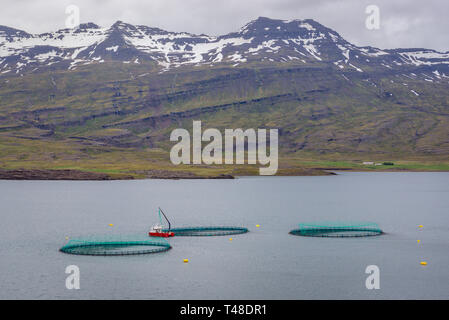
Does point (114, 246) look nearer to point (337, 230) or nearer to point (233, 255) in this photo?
point (233, 255)

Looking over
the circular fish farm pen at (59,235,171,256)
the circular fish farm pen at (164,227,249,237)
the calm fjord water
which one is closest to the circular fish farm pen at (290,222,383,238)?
the calm fjord water

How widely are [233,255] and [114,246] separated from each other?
→ 61.4ft

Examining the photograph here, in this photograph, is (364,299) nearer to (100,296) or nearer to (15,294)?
(100,296)

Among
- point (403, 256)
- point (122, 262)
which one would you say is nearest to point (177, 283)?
point (122, 262)

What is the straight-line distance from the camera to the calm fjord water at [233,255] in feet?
194

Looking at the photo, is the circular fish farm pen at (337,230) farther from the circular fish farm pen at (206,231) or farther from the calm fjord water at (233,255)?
the circular fish farm pen at (206,231)

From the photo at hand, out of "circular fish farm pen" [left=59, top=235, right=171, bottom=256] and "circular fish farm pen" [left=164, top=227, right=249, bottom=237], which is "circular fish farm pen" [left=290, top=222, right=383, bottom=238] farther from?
"circular fish farm pen" [left=59, top=235, right=171, bottom=256]

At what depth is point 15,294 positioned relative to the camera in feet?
186

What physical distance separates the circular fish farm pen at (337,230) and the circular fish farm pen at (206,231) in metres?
10.1

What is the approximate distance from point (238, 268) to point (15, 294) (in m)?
26.4

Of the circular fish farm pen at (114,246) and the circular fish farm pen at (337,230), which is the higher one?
the circular fish farm pen at (337,230)

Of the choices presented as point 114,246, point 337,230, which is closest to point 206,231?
point 114,246

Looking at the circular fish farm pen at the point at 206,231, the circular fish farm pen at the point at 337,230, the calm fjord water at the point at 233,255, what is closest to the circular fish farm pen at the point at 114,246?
the calm fjord water at the point at 233,255

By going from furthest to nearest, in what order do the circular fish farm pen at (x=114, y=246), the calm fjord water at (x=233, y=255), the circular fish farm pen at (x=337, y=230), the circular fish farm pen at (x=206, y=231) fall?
1. the circular fish farm pen at (x=337, y=230)
2. the circular fish farm pen at (x=206, y=231)
3. the circular fish farm pen at (x=114, y=246)
4. the calm fjord water at (x=233, y=255)
